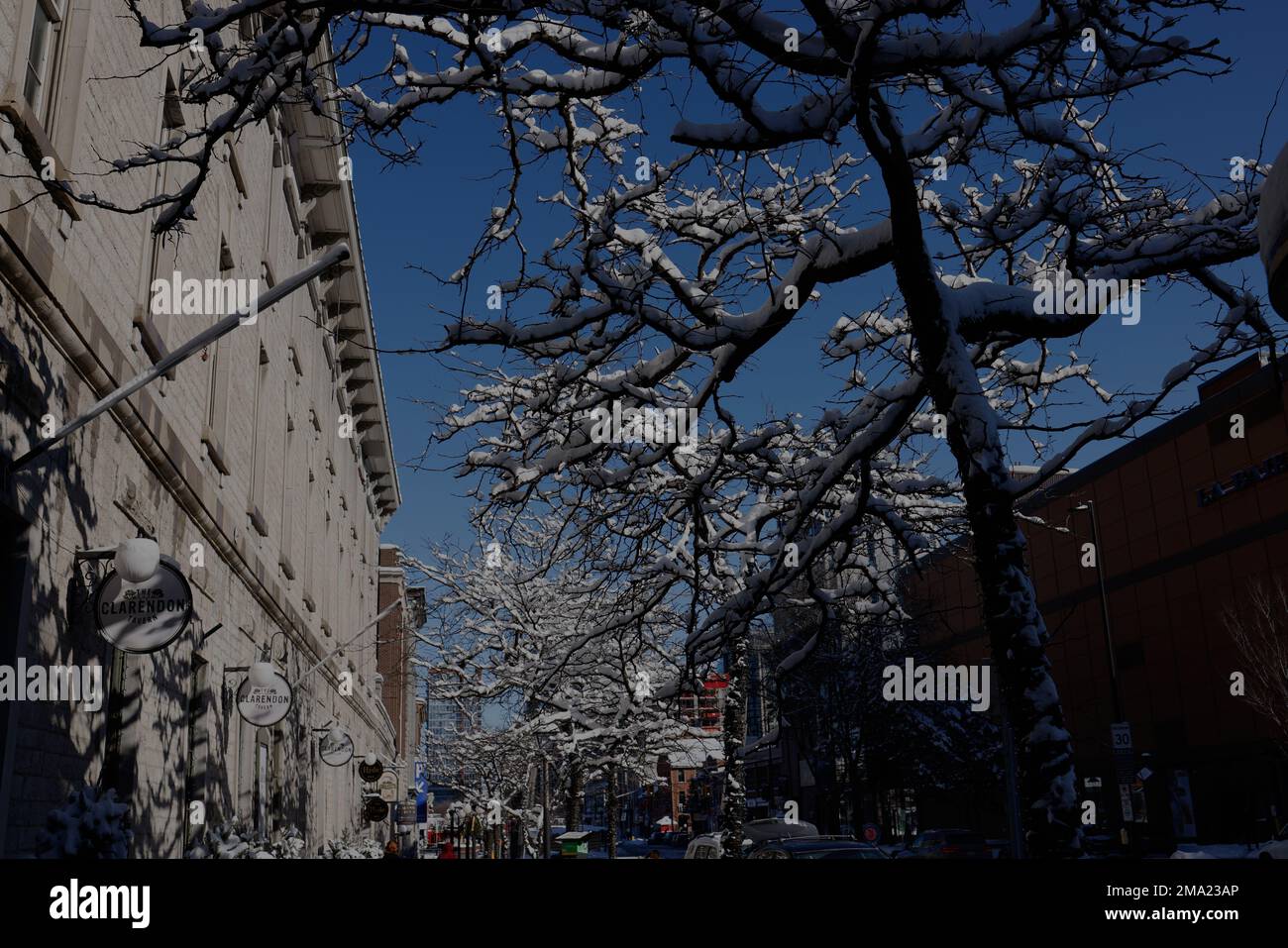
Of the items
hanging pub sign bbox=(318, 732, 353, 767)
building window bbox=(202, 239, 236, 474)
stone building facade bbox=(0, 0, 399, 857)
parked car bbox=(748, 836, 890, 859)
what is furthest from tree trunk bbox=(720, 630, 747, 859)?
building window bbox=(202, 239, 236, 474)

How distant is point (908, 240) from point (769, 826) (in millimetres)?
20662

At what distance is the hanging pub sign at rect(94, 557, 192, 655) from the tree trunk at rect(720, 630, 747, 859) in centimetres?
1161

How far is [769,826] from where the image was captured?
26750 mm

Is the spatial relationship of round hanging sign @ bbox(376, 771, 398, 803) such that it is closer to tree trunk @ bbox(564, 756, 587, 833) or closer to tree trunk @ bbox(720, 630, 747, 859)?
tree trunk @ bbox(564, 756, 587, 833)

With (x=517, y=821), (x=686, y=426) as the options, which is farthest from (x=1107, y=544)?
(x=686, y=426)

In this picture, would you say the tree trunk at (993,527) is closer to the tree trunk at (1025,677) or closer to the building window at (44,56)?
the tree trunk at (1025,677)

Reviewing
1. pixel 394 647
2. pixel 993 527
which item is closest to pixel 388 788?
pixel 394 647

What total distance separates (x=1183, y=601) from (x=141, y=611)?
150ft

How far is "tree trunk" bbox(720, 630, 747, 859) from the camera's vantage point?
1888 centimetres
